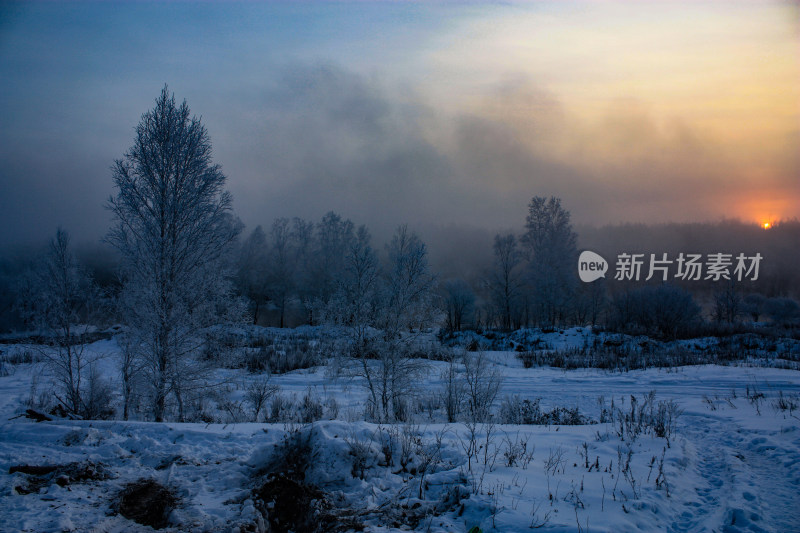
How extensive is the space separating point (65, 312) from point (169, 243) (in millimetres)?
4600

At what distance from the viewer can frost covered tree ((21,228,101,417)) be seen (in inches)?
448

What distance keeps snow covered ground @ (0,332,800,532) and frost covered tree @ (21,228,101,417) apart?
6968 millimetres

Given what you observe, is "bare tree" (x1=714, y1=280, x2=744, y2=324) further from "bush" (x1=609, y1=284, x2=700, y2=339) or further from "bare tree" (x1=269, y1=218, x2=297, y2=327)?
"bare tree" (x1=269, y1=218, x2=297, y2=327)

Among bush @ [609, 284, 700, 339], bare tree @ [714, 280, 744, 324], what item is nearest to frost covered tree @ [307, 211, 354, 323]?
bush @ [609, 284, 700, 339]

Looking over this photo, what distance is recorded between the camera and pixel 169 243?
1054cm

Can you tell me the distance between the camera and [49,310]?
473 inches

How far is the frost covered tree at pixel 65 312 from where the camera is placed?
11.4 meters

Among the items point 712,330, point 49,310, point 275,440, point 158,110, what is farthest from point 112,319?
point 712,330

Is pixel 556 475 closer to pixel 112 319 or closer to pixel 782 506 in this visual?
pixel 782 506

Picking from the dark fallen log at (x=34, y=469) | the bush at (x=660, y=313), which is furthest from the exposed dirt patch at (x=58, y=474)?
the bush at (x=660, y=313)

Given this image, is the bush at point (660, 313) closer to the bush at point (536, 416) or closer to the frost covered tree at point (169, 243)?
the bush at point (536, 416)

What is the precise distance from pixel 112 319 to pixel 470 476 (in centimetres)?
1167

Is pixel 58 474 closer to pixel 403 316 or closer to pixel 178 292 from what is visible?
pixel 178 292

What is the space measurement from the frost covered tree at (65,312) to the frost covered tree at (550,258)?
127ft
